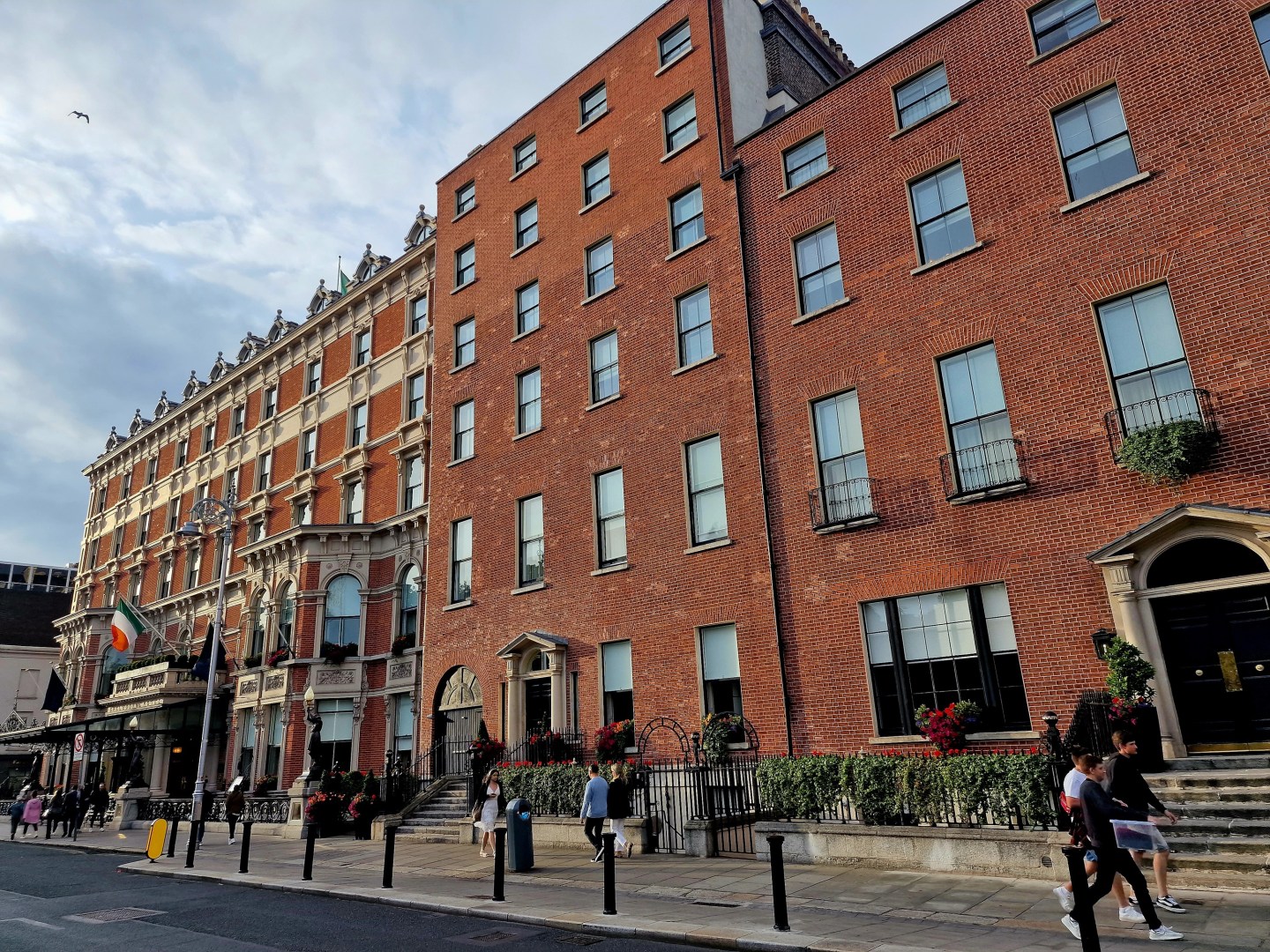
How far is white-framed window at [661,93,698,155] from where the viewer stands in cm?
2295

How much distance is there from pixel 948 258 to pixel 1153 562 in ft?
22.9

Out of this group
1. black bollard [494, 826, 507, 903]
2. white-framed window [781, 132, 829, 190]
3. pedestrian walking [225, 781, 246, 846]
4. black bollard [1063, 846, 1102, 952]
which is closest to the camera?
black bollard [1063, 846, 1102, 952]

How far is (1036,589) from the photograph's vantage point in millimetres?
14648

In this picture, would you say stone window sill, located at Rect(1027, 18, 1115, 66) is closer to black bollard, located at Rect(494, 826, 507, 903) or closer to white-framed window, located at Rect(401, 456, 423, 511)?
black bollard, located at Rect(494, 826, 507, 903)

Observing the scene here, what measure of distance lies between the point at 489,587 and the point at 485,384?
643 centimetres

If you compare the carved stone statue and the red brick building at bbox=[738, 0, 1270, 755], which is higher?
the red brick building at bbox=[738, 0, 1270, 755]

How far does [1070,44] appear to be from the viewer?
1645cm

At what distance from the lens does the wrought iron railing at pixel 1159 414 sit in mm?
13492

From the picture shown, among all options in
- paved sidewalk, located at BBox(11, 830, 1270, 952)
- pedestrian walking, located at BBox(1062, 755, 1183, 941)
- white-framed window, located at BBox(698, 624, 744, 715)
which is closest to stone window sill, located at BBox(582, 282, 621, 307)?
white-framed window, located at BBox(698, 624, 744, 715)

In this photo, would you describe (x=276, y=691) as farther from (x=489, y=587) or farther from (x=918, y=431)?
(x=918, y=431)

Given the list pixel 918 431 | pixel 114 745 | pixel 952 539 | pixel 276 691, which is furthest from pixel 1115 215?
pixel 114 745

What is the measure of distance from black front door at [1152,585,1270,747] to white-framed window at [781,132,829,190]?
11.9 metres

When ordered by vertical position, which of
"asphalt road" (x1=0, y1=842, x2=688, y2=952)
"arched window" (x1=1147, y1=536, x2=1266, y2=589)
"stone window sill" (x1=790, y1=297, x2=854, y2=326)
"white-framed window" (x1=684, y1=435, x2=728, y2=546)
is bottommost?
"asphalt road" (x1=0, y1=842, x2=688, y2=952)

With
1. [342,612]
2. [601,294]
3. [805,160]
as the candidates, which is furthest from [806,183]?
[342,612]
